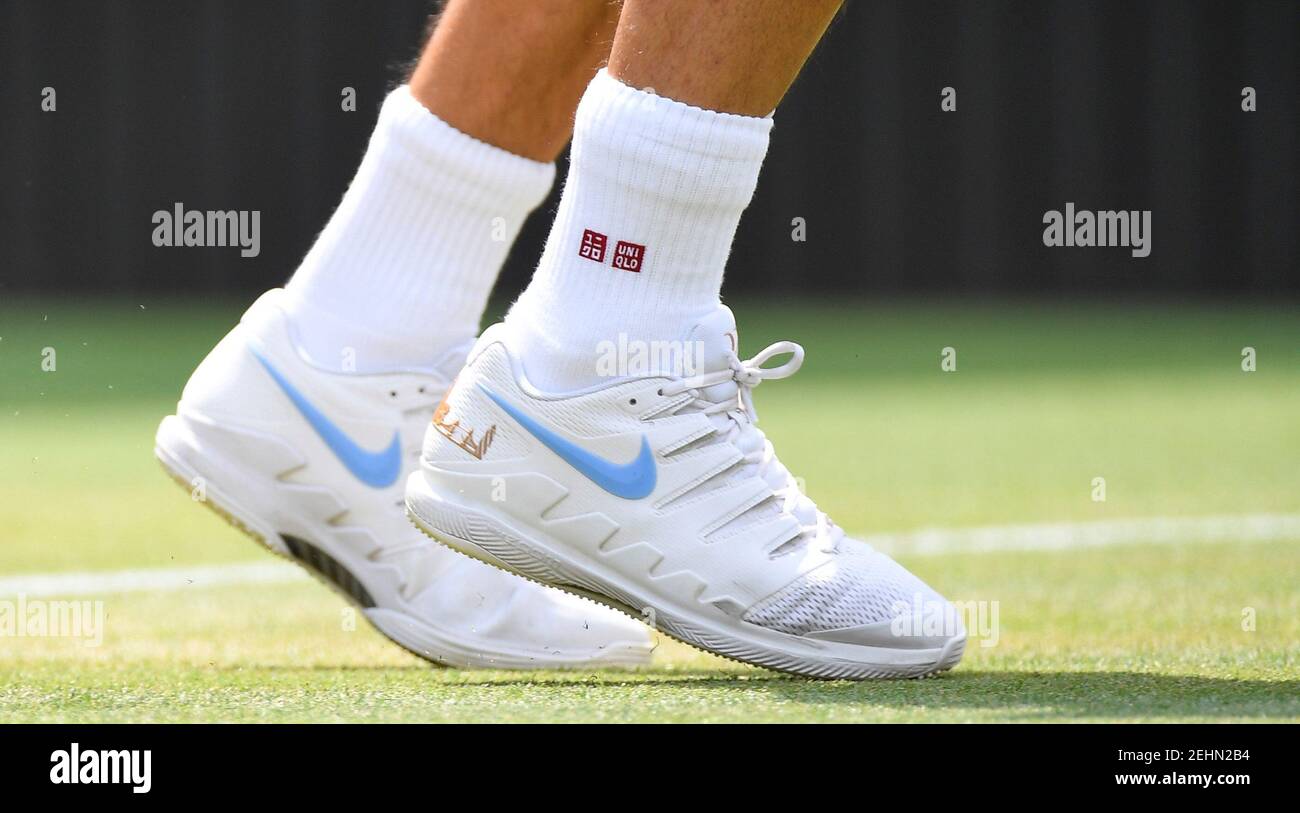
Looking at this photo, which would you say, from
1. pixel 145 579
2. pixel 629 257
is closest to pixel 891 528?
pixel 145 579

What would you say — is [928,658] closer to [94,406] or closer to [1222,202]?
[94,406]

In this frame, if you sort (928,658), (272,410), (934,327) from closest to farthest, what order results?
1. (928,658)
2. (272,410)
3. (934,327)

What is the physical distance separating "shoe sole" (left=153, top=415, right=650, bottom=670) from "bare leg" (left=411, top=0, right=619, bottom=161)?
0.31m

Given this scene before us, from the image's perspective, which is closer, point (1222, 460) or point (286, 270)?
point (1222, 460)

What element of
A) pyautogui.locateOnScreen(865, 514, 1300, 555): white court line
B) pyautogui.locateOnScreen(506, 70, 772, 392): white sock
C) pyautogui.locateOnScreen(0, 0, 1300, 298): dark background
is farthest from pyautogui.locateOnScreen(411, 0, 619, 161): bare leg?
A: pyautogui.locateOnScreen(0, 0, 1300, 298): dark background

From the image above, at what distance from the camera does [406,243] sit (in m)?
1.40

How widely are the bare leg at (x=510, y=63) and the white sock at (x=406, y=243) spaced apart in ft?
0.06

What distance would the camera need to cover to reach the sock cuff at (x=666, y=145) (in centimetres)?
113

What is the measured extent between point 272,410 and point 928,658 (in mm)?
567

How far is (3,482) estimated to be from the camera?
9.48 feet

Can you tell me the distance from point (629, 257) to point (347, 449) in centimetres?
34

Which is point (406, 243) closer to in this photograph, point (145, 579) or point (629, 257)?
point (629, 257)

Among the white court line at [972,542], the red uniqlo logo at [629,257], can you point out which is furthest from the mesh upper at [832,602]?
the white court line at [972,542]

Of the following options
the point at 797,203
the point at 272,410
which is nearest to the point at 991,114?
the point at 797,203
